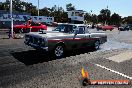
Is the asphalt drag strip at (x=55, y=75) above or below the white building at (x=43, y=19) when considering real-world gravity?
below

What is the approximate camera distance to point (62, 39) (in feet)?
34.9

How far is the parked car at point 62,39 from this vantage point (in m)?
9.95

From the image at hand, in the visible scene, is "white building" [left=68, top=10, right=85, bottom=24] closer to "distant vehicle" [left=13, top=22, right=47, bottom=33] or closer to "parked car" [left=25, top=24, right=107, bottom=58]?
"distant vehicle" [left=13, top=22, right=47, bottom=33]

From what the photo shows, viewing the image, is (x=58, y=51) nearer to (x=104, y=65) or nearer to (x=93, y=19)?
(x=104, y=65)

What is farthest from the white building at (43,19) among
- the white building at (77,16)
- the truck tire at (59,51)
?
the truck tire at (59,51)

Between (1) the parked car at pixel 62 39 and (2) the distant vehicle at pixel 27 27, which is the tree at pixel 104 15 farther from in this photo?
(1) the parked car at pixel 62 39

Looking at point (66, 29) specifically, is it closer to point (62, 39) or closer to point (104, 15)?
point (62, 39)

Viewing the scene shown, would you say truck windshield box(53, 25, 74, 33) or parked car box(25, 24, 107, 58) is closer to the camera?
parked car box(25, 24, 107, 58)

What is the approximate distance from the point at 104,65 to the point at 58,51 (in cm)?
259

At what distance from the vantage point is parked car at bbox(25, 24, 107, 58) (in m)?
9.95

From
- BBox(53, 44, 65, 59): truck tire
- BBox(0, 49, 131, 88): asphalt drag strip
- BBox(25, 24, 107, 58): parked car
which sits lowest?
BBox(0, 49, 131, 88): asphalt drag strip

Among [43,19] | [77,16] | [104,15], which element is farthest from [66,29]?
[104,15]

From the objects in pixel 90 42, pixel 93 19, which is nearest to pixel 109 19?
pixel 93 19

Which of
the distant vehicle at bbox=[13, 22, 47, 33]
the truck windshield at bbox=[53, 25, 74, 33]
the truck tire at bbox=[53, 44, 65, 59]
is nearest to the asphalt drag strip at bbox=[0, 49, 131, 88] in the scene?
the truck tire at bbox=[53, 44, 65, 59]
